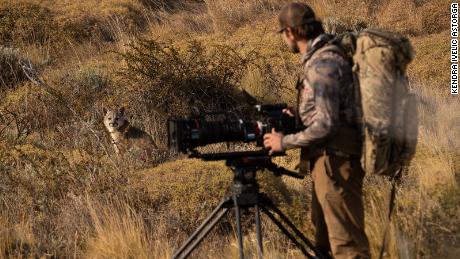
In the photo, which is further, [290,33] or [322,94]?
[290,33]

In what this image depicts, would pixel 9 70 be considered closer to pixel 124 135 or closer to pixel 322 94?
pixel 124 135

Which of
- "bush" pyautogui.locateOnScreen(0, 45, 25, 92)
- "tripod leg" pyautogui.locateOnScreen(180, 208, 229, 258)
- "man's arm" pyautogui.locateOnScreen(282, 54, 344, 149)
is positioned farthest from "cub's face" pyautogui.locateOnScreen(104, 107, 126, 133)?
"man's arm" pyautogui.locateOnScreen(282, 54, 344, 149)

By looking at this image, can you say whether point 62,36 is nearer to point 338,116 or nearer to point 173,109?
point 173,109

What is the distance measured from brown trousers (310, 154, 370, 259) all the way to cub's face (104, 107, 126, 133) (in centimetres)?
515

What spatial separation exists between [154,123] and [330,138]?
549 cm

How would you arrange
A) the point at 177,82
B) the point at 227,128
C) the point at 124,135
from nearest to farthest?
the point at 227,128
the point at 124,135
the point at 177,82

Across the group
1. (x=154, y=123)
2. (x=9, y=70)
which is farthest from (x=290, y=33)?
(x=9, y=70)

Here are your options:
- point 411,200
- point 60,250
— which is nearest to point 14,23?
point 60,250

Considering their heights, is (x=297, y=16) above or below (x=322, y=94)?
above

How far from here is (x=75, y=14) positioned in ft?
48.1

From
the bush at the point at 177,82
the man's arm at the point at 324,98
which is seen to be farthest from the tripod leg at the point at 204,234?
the bush at the point at 177,82

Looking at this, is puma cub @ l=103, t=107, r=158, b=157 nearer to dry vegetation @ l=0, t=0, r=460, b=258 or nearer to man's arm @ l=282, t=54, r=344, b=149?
dry vegetation @ l=0, t=0, r=460, b=258

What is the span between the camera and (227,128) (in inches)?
132

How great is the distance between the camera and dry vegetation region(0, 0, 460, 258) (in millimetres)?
4582
